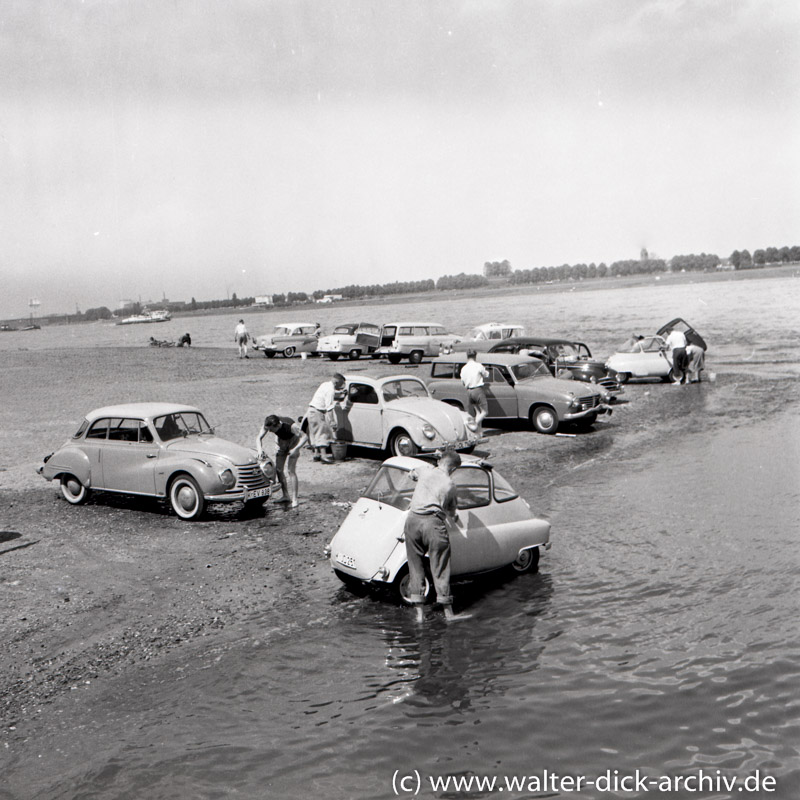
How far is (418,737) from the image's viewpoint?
18.9 ft

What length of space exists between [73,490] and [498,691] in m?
8.55

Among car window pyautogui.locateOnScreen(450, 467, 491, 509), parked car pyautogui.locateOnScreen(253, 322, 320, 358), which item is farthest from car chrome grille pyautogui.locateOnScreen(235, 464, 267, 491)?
parked car pyautogui.locateOnScreen(253, 322, 320, 358)

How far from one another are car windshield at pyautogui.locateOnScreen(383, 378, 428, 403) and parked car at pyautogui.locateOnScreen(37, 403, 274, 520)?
422 centimetres

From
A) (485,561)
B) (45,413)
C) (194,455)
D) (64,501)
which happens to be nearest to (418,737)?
(485,561)

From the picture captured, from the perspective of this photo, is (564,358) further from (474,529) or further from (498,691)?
(498,691)

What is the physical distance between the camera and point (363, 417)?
1569cm

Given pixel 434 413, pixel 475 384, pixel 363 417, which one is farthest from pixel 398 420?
pixel 475 384

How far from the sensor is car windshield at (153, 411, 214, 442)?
12.2 metres

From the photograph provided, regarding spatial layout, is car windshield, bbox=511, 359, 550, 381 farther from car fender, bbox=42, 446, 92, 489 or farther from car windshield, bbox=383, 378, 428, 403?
car fender, bbox=42, 446, 92, 489

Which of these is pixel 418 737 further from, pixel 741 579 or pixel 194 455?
pixel 194 455

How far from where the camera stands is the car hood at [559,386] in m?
18.4

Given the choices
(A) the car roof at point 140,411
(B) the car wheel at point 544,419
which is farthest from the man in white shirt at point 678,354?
(A) the car roof at point 140,411

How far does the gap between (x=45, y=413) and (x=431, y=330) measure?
742 inches

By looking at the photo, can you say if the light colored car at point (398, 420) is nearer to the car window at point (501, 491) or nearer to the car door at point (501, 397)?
the car door at point (501, 397)
